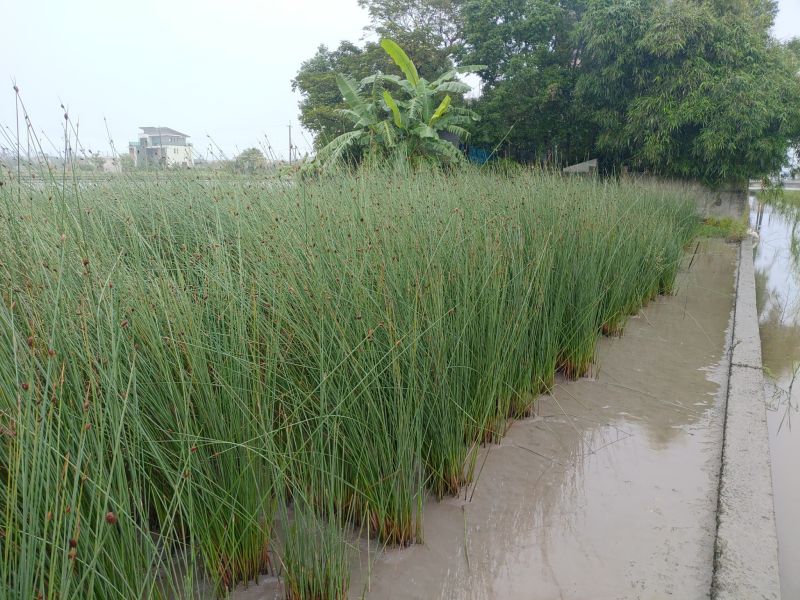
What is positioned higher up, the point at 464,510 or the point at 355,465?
the point at 355,465

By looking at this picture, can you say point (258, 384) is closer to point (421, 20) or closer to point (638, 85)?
point (638, 85)

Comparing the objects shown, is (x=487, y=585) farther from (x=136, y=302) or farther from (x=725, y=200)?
(x=725, y=200)

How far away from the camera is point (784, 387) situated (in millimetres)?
3436

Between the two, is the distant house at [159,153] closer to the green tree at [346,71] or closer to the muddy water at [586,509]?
the muddy water at [586,509]

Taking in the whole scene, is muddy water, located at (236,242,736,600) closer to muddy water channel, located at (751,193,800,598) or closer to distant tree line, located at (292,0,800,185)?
muddy water channel, located at (751,193,800,598)

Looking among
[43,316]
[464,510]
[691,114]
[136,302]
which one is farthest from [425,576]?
[691,114]

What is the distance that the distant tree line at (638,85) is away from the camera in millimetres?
10820

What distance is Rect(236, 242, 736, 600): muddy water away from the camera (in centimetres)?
162

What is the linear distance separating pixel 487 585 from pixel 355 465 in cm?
51

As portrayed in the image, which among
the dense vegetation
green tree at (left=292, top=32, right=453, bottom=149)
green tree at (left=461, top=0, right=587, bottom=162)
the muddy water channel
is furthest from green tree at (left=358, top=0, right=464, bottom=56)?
the dense vegetation

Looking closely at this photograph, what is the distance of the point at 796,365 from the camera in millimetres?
3820

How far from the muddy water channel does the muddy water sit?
290 millimetres

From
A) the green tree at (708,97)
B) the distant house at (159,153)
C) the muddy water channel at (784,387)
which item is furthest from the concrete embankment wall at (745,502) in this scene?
the green tree at (708,97)

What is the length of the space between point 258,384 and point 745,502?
1.69 metres
